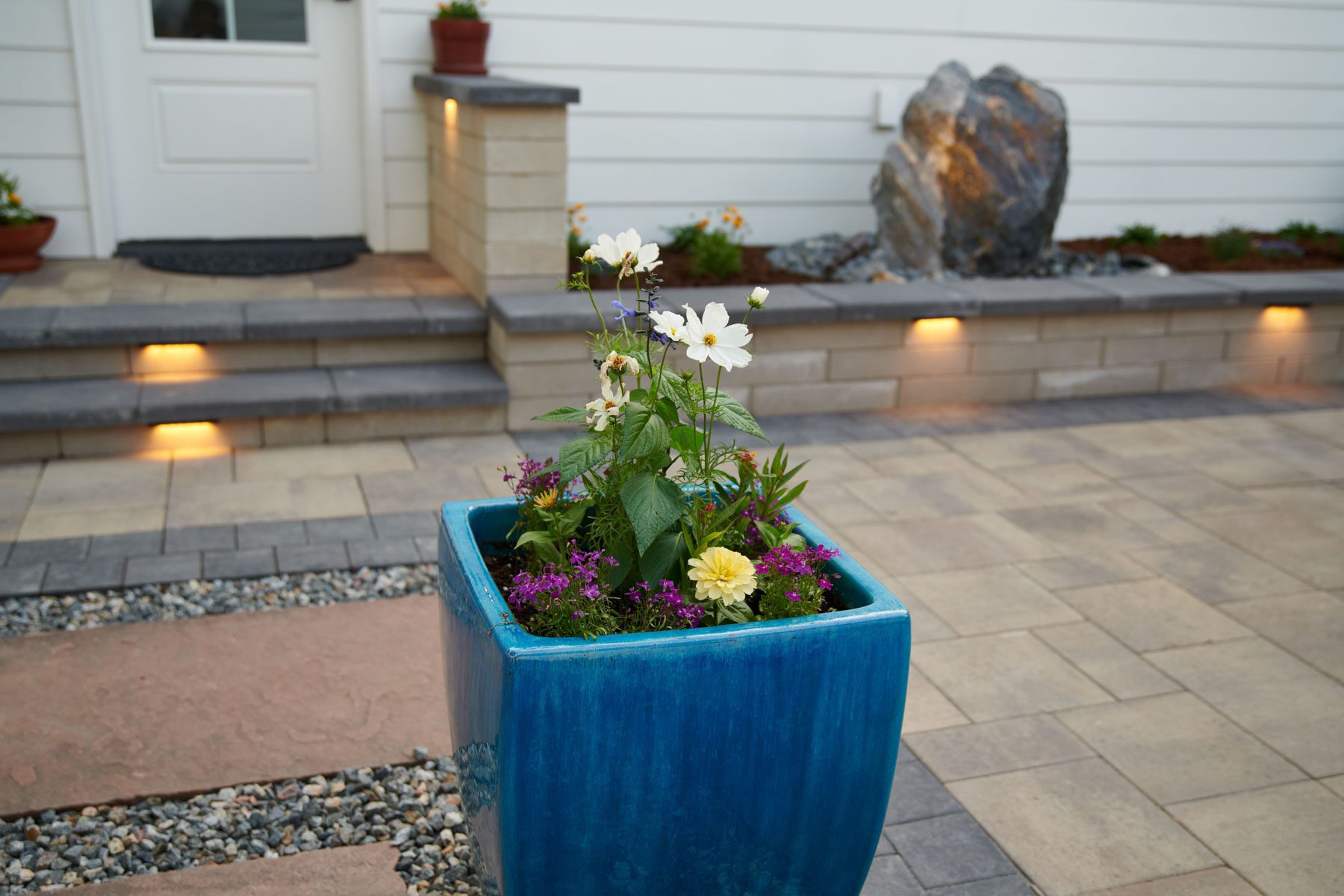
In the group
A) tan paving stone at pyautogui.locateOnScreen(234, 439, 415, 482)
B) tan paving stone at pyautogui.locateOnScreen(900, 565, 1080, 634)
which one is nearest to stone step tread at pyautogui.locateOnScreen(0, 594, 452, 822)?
tan paving stone at pyautogui.locateOnScreen(234, 439, 415, 482)

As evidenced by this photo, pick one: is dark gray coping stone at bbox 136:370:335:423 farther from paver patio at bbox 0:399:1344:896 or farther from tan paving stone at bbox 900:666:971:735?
tan paving stone at bbox 900:666:971:735

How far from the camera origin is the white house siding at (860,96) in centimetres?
549

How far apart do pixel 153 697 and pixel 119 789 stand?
35cm

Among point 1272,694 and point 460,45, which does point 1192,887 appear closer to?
point 1272,694

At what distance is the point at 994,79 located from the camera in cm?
550

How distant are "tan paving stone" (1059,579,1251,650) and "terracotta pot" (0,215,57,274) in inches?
163

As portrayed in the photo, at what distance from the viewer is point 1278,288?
17.0 ft

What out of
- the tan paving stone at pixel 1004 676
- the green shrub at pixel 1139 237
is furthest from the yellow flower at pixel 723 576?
the green shrub at pixel 1139 237

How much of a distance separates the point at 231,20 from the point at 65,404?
2.15m

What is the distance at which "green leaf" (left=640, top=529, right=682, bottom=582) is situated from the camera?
1.76m

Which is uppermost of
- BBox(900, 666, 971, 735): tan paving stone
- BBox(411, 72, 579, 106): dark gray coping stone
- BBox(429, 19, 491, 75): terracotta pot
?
BBox(429, 19, 491, 75): terracotta pot

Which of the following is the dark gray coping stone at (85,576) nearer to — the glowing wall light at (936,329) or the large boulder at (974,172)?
the glowing wall light at (936,329)

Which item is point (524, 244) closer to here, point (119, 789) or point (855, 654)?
point (119, 789)

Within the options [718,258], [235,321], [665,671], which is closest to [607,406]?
[665,671]
